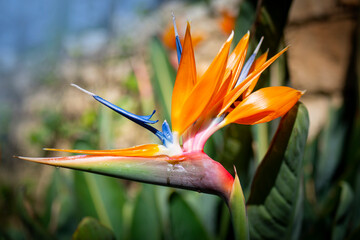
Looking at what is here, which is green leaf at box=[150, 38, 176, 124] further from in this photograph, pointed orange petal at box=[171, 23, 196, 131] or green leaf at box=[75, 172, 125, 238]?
pointed orange petal at box=[171, 23, 196, 131]

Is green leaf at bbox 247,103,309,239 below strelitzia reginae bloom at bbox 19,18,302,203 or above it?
below

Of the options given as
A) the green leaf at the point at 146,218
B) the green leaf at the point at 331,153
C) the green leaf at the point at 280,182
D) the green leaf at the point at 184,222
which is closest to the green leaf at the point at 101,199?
the green leaf at the point at 146,218

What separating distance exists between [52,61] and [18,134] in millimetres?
625

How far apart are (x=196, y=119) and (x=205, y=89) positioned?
0.03 m

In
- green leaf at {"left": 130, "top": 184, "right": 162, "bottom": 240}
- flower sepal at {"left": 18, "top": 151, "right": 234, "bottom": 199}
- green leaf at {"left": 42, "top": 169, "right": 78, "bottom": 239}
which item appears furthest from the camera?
green leaf at {"left": 42, "top": 169, "right": 78, "bottom": 239}

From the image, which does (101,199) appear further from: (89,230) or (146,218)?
(89,230)

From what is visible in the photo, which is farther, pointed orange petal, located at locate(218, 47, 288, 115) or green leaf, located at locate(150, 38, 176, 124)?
green leaf, located at locate(150, 38, 176, 124)

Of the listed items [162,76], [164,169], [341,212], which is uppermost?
[162,76]

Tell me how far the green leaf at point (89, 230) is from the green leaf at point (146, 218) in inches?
6.0

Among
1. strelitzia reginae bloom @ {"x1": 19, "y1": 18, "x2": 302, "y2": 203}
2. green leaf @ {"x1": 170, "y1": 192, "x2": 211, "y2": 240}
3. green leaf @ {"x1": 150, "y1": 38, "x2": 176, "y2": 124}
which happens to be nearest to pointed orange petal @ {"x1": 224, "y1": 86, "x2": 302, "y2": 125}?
strelitzia reginae bloom @ {"x1": 19, "y1": 18, "x2": 302, "y2": 203}

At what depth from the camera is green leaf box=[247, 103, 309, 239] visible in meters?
0.28

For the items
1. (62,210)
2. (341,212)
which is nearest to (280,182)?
(341,212)

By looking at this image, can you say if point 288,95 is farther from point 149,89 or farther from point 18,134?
point 18,134

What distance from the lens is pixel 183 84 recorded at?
23 centimetres
